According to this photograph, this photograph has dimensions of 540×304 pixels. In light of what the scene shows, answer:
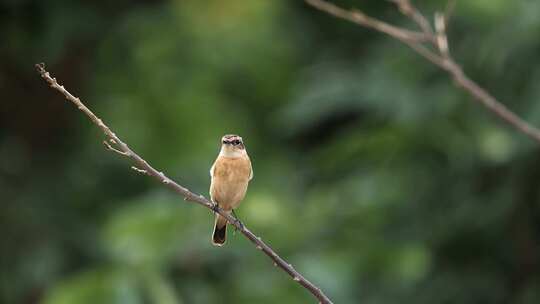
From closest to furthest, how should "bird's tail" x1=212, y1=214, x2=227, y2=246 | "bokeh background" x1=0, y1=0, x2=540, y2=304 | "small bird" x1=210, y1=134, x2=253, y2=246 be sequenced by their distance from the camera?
"small bird" x1=210, y1=134, x2=253, y2=246 < "bird's tail" x1=212, y1=214, x2=227, y2=246 < "bokeh background" x1=0, y1=0, x2=540, y2=304

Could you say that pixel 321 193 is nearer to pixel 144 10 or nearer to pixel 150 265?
pixel 150 265

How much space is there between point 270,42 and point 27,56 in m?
4.03

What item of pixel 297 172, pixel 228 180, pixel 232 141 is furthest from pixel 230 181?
pixel 297 172

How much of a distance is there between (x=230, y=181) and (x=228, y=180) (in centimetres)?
1

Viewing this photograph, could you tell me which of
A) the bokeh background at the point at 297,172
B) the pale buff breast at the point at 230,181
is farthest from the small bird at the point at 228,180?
the bokeh background at the point at 297,172

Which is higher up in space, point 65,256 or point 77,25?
point 77,25

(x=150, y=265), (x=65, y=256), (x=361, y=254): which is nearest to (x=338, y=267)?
(x=361, y=254)

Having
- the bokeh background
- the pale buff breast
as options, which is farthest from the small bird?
the bokeh background

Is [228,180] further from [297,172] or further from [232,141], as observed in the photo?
[297,172]

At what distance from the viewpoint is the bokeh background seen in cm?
837

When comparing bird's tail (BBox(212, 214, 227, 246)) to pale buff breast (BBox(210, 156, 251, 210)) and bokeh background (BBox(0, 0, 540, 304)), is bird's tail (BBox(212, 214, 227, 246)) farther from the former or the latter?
bokeh background (BBox(0, 0, 540, 304))

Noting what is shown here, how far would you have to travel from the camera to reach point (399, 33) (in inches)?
185

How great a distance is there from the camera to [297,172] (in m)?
9.80

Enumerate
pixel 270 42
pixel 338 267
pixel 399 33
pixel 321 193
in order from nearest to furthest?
1. pixel 399 33
2. pixel 338 267
3. pixel 321 193
4. pixel 270 42
